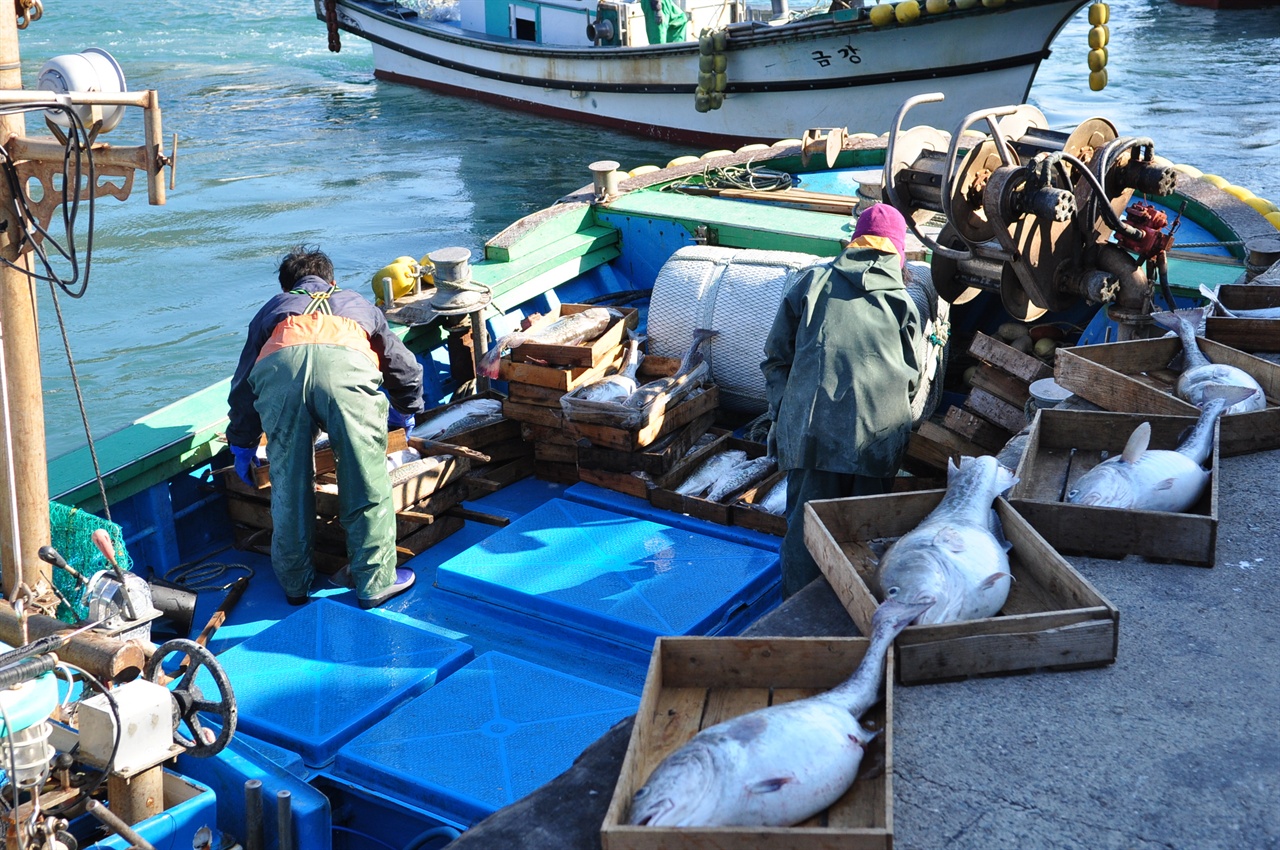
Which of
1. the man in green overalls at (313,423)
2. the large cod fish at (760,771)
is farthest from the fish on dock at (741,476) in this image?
the large cod fish at (760,771)

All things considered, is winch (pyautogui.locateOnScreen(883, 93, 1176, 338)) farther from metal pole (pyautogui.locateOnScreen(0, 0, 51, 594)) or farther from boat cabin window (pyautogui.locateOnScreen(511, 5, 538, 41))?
boat cabin window (pyautogui.locateOnScreen(511, 5, 538, 41))

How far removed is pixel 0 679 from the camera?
253 cm

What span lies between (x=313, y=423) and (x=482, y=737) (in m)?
1.67

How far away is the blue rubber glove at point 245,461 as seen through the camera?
4.98 metres

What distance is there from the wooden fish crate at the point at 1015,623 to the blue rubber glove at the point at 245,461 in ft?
9.51

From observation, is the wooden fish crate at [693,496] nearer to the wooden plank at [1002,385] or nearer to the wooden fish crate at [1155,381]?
the wooden plank at [1002,385]

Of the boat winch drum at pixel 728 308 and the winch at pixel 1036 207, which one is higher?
the winch at pixel 1036 207

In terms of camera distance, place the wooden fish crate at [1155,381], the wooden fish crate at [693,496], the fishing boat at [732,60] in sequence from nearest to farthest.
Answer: the wooden fish crate at [1155,381]
the wooden fish crate at [693,496]
the fishing boat at [732,60]

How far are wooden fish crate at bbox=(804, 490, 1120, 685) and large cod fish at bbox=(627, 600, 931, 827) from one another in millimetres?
364

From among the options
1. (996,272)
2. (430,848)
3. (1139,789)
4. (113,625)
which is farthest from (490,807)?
(996,272)

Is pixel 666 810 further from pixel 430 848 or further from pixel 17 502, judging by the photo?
pixel 17 502

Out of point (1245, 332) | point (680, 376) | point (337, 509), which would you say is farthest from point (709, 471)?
point (1245, 332)

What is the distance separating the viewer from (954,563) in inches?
106

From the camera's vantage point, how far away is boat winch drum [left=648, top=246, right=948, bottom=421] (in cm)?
586
